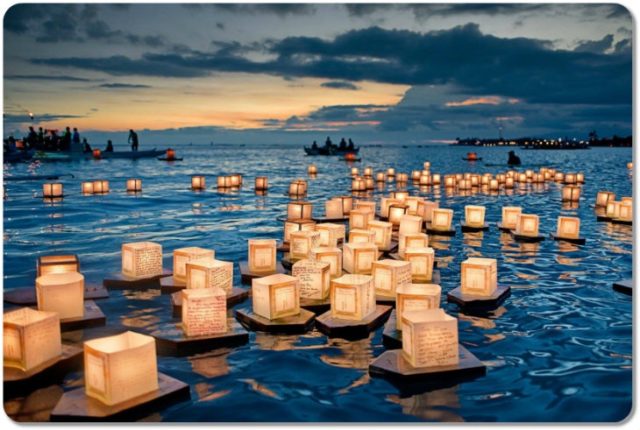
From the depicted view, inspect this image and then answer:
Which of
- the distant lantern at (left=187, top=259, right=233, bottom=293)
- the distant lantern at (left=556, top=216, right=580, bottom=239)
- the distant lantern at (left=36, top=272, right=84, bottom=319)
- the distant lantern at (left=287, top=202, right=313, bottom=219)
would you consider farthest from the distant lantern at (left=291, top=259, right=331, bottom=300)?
the distant lantern at (left=556, top=216, right=580, bottom=239)

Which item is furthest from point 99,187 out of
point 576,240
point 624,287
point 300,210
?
point 624,287

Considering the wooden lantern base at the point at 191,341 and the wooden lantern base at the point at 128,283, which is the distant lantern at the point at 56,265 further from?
the wooden lantern base at the point at 191,341

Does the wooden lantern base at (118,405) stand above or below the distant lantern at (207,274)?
below

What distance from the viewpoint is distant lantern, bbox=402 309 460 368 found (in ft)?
18.5

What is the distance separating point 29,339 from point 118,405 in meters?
1.45

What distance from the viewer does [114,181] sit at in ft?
99.8

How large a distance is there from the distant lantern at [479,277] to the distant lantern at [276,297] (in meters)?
2.69

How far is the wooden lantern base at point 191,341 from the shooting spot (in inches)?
253

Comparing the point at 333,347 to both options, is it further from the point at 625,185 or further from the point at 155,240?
the point at 625,185

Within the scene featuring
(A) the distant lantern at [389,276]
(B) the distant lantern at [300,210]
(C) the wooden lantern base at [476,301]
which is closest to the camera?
(C) the wooden lantern base at [476,301]

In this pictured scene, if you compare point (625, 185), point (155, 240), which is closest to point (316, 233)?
point (155, 240)

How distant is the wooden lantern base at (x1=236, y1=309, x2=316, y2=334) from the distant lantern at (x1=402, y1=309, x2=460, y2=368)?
177 cm

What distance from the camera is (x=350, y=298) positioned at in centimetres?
720

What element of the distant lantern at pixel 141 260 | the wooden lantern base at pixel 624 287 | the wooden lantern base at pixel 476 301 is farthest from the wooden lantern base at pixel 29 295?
the wooden lantern base at pixel 624 287
